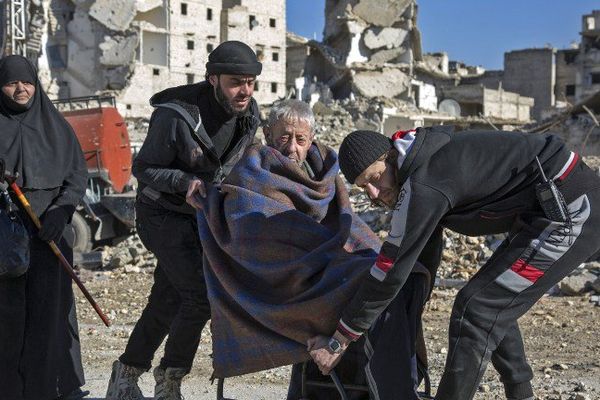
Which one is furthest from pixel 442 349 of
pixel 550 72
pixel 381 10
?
pixel 550 72

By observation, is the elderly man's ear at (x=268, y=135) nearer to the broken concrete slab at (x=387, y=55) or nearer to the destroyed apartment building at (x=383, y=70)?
the destroyed apartment building at (x=383, y=70)

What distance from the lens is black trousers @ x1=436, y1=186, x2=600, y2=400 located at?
3414mm

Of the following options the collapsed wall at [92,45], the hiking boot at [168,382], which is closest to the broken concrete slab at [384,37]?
the collapsed wall at [92,45]

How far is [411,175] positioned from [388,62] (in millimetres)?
51447

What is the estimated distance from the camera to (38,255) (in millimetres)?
4578

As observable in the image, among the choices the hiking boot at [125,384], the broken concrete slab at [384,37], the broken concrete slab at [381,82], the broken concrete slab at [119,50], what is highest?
the broken concrete slab at [384,37]

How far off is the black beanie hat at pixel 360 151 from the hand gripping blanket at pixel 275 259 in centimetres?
40

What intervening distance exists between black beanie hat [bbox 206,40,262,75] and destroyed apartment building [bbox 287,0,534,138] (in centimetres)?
4080

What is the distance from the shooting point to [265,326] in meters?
3.58

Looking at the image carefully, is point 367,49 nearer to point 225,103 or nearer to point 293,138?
point 225,103

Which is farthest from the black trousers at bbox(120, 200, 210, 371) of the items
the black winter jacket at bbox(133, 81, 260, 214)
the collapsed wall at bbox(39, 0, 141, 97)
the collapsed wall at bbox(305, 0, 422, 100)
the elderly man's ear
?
the collapsed wall at bbox(305, 0, 422, 100)

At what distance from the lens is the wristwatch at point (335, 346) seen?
10.9 ft

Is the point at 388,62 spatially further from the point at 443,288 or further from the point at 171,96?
the point at 171,96

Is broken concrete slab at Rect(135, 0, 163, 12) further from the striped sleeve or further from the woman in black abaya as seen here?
the striped sleeve
